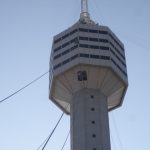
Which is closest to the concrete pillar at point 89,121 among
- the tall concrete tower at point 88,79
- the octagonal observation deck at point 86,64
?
the tall concrete tower at point 88,79

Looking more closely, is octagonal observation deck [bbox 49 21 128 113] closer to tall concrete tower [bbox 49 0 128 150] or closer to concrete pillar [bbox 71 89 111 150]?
tall concrete tower [bbox 49 0 128 150]

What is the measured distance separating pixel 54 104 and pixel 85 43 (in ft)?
36.8

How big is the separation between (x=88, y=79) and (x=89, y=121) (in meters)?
6.34

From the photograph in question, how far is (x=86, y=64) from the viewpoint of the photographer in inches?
2359

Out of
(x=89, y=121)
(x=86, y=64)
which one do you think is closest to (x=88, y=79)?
(x=86, y=64)

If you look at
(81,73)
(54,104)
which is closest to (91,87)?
(81,73)

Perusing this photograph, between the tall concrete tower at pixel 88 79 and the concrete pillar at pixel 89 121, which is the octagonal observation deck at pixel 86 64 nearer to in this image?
the tall concrete tower at pixel 88 79

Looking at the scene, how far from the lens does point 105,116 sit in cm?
5875

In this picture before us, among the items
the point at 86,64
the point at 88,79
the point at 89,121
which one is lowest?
the point at 89,121

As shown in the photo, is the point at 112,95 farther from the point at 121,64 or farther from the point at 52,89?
the point at 52,89

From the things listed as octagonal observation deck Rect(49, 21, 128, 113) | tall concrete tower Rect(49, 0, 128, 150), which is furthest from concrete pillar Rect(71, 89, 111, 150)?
octagonal observation deck Rect(49, 21, 128, 113)

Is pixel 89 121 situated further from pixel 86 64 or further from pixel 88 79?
pixel 86 64

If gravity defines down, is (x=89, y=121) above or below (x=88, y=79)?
below

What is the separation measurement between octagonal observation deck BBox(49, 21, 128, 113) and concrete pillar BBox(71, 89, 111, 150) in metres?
1.62
